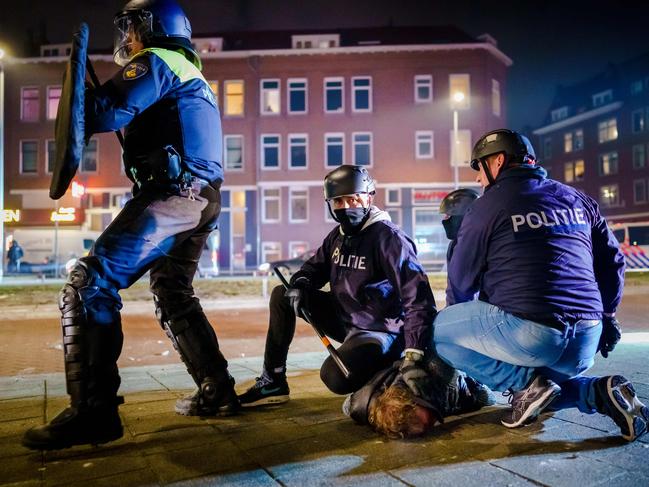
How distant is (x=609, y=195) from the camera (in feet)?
144

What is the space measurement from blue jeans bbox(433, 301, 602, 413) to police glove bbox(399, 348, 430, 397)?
0.43ft

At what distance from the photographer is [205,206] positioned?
10.0ft

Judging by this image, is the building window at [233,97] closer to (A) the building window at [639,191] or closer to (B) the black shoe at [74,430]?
(A) the building window at [639,191]

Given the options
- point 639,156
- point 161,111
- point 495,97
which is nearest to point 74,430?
point 161,111

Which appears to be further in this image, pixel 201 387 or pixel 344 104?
pixel 344 104

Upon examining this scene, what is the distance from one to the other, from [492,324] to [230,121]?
31.7m

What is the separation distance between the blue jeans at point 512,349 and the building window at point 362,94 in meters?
30.6

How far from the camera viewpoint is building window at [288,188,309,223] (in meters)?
32.2

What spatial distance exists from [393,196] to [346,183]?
2925 cm

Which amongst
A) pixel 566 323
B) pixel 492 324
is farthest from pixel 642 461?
pixel 492 324

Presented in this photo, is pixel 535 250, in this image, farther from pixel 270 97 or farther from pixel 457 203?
pixel 270 97

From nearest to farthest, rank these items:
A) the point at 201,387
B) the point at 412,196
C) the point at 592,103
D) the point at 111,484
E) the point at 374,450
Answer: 1. the point at 111,484
2. the point at 374,450
3. the point at 201,387
4. the point at 412,196
5. the point at 592,103

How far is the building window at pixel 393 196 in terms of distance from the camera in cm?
3225

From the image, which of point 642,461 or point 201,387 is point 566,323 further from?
point 201,387
